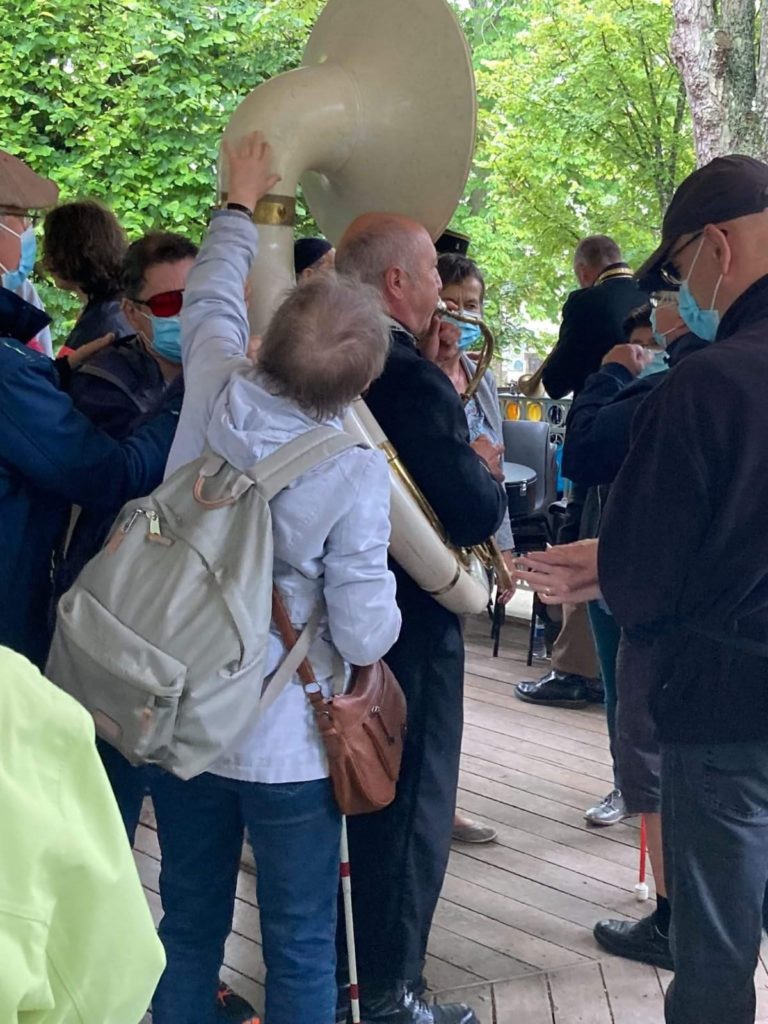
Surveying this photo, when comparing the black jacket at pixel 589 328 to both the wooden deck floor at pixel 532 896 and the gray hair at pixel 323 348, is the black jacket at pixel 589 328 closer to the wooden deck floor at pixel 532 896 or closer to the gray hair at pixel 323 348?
the wooden deck floor at pixel 532 896

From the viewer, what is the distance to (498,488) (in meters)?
2.11

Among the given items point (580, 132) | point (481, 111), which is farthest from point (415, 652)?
point (481, 111)

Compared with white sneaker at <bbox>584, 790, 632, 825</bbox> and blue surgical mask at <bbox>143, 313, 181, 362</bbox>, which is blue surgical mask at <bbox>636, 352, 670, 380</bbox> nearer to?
blue surgical mask at <bbox>143, 313, 181, 362</bbox>

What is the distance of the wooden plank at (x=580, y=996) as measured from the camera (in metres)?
2.42

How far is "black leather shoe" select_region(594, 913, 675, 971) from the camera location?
8.64 ft

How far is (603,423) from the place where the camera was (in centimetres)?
258

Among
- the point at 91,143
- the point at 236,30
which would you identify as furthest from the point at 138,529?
the point at 236,30

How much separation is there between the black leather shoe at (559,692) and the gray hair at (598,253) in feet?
5.35

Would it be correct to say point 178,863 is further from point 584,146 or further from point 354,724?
point 584,146

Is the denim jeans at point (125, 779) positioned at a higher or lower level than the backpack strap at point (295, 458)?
lower

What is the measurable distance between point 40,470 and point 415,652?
2.58 feet

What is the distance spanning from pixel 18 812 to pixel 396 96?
1762 mm

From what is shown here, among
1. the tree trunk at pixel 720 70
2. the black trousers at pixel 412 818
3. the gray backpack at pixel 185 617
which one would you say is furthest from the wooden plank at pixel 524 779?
the tree trunk at pixel 720 70

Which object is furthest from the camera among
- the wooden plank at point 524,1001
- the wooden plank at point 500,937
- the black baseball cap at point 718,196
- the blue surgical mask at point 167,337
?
the wooden plank at point 500,937
